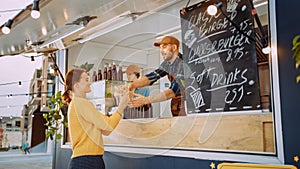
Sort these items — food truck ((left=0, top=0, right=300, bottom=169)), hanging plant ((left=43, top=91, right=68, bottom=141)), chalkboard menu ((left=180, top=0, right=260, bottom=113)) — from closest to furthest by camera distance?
food truck ((left=0, top=0, right=300, bottom=169)) → chalkboard menu ((left=180, top=0, right=260, bottom=113)) → hanging plant ((left=43, top=91, right=68, bottom=141))

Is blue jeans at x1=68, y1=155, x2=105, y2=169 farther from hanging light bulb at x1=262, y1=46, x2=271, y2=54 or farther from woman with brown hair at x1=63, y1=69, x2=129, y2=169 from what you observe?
hanging light bulb at x1=262, y1=46, x2=271, y2=54

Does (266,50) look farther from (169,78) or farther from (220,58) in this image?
(169,78)

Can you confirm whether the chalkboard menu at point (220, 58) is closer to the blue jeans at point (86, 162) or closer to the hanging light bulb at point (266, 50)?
the hanging light bulb at point (266, 50)

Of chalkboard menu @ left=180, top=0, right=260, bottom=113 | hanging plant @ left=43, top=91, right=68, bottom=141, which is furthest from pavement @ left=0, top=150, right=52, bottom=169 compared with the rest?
chalkboard menu @ left=180, top=0, right=260, bottom=113

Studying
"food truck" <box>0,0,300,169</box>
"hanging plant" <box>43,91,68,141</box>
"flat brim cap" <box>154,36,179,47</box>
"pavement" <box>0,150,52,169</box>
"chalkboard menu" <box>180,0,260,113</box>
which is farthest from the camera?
"pavement" <box>0,150,52,169</box>

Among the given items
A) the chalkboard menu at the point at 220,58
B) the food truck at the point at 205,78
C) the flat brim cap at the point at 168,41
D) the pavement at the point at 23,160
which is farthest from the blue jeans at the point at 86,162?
the pavement at the point at 23,160

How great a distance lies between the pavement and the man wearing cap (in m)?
2.59

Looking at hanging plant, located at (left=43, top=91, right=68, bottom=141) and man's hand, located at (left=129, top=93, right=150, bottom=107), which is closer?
man's hand, located at (left=129, top=93, right=150, bottom=107)

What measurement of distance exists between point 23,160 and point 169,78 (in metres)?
3.73

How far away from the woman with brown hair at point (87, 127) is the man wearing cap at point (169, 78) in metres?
0.15

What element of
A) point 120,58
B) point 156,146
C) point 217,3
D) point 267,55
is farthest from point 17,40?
point 267,55

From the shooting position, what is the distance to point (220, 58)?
6.10ft

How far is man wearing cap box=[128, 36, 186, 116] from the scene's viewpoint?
6.56 feet

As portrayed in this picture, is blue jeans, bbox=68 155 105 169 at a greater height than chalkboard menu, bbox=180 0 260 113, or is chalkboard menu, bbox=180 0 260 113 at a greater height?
chalkboard menu, bbox=180 0 260 113
